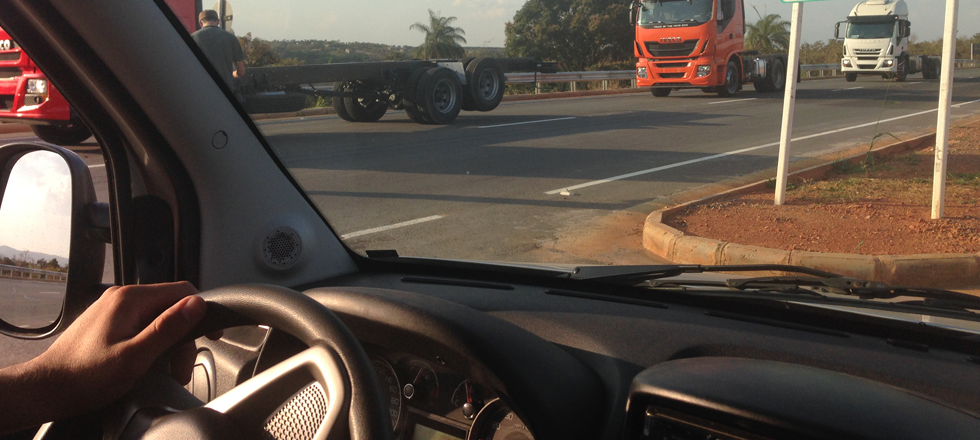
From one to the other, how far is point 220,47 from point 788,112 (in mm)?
2993

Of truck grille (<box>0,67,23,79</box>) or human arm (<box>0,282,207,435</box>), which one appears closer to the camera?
human arm (<box>0,282,207,435</box>)

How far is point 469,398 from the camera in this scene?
5.44 feet

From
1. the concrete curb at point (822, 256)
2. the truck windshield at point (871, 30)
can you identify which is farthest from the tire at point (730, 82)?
the truck windshield at point (871, 30)

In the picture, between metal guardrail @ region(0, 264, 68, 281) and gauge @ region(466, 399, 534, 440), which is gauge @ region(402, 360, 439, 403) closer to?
gauge @ region(466, 399, 534, 440)

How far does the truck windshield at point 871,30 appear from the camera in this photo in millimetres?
2295

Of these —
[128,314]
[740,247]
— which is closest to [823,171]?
[740,247]

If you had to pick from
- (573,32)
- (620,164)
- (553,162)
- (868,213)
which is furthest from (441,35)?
(553,162)

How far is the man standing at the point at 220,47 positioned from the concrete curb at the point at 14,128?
1.03 m

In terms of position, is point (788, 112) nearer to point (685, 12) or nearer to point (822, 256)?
point (822, 256)

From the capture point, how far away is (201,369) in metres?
2.05

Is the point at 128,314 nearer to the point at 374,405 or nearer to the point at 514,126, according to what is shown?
the point at 374,405

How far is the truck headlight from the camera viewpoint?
110 inches

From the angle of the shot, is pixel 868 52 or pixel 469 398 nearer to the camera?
pixel 469 398

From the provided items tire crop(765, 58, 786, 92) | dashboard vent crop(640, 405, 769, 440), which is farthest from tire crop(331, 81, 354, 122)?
dashboard vent crop(640, 405, 769, 440)
